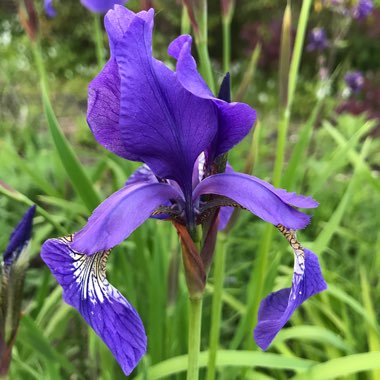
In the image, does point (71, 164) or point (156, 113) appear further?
point (71, 164)

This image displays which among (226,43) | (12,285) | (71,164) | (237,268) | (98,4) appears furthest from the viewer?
(237,268)

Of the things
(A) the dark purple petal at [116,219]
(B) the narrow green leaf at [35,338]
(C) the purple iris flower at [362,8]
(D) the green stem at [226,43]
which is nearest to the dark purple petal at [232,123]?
(A) the dark purple petal at [116,219]

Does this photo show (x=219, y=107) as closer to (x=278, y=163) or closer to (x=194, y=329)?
(x=194, y=329)

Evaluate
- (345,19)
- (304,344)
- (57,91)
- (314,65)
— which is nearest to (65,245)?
(304,344)

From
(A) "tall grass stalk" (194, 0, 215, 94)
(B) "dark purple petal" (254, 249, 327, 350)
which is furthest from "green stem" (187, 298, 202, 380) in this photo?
(A) "tall grass stalk" (194, 0, 215, 94)

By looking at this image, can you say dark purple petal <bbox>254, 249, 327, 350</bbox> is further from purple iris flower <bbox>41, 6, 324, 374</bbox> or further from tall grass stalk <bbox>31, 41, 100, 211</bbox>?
tall grass stalk <bbox>31, 41, 100, 211</bbox>

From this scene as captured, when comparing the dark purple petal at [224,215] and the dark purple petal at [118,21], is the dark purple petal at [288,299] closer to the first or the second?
the dark purple petal at [224,215]

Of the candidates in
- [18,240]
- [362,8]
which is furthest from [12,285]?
[362,8]
